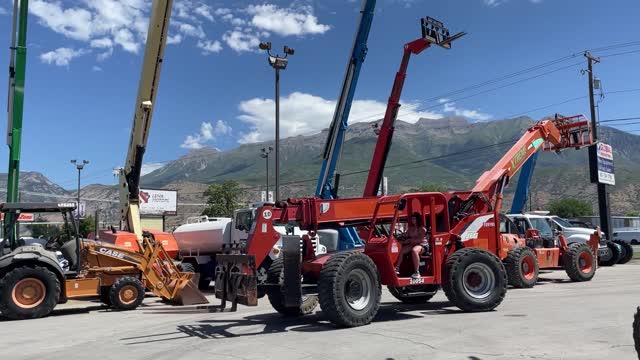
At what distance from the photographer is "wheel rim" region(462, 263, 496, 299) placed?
1166 centimetres

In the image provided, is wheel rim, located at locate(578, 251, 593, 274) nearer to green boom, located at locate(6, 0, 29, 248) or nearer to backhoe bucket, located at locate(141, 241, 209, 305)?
backhoe bucket, located at locate(141, 241, 209, 305)

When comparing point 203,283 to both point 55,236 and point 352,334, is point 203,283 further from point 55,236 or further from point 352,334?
point 352,334

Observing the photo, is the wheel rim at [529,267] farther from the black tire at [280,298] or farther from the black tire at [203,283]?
the black tire at [203,283]

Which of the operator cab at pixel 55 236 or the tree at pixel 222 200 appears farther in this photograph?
the tree at pixel 222 200

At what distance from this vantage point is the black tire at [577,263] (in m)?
18.7

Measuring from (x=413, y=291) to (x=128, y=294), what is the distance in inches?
277

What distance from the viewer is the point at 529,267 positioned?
1738 centimetres

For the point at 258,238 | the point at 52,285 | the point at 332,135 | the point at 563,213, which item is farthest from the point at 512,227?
the point at 563,213

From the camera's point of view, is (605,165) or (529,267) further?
(605,165)

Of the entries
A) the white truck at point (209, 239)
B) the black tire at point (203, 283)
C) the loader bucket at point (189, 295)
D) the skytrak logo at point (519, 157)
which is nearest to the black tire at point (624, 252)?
the skytrak logo at point (519, 157)

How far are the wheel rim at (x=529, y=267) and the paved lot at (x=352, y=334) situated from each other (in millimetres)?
3319

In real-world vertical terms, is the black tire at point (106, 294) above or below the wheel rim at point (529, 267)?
below

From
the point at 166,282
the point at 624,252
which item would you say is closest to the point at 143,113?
the point at 166,282

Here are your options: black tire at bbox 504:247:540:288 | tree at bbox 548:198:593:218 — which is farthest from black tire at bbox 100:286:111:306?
tree at bbox 548:198:593:218
